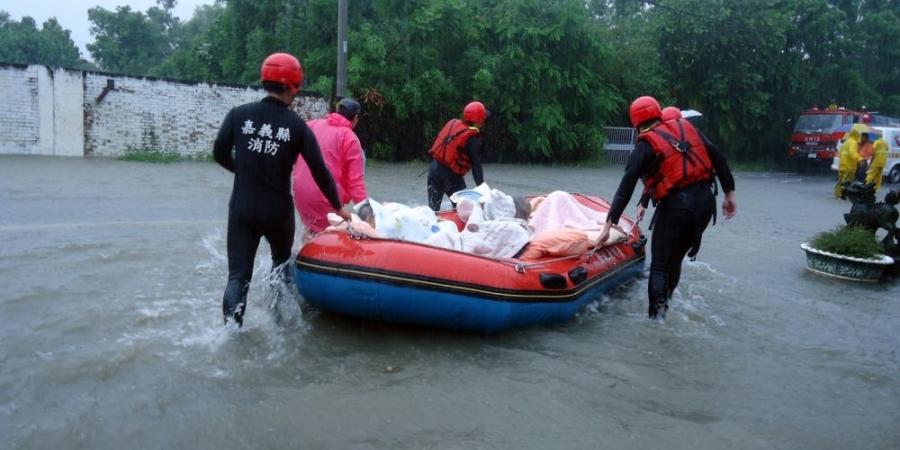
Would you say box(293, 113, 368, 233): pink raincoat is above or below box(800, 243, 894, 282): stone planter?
above

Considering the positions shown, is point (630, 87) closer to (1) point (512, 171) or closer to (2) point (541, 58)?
(2) point (541, 58)

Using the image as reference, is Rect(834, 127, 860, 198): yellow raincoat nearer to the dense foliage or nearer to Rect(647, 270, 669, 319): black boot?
the dense foliage

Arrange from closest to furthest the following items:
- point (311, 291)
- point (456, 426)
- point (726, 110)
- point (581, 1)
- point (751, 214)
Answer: point (456, 426) → point (311, 291) → point (751, 214) → point (581, 1) → point (726, 110)

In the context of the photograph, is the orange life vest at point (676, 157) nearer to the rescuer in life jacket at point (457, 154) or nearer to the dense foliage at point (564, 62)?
the rescuer in life jacket at point (457, 154)

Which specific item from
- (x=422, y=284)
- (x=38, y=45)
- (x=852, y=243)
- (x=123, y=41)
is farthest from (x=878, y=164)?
(x=38, y=45)

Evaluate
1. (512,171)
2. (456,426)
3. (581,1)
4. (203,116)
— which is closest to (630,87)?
(581,1)

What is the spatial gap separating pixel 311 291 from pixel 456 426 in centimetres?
163

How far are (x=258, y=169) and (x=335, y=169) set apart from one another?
881 millimetres

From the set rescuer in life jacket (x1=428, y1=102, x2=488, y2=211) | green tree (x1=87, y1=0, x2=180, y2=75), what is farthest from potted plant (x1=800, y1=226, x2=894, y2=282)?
green tree (x1=87, y1=0, x2=180, y2=75)

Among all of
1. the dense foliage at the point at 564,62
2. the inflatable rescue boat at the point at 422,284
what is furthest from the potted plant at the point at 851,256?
the dense foliage at the point at 564,62

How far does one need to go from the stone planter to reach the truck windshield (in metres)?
17.4

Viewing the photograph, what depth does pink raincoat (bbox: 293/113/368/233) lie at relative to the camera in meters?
5.31

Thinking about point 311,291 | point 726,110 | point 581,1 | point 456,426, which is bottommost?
point 456,426

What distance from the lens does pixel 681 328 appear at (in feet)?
18.9
